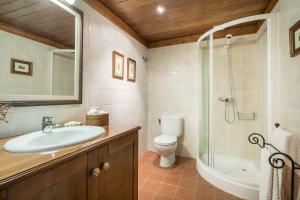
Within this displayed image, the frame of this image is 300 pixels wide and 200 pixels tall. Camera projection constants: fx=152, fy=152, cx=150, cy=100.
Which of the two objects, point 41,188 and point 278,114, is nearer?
point 41,188

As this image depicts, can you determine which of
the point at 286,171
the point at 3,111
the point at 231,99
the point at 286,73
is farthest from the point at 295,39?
the point at 3,111

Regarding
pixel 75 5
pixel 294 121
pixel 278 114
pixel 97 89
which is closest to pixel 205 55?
pixel 278 114

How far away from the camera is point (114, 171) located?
1.03 meters

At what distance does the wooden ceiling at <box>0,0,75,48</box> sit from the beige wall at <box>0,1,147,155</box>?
0.69 ft

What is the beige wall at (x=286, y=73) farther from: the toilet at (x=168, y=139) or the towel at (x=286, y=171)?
the toilet at (x=168, y=139)

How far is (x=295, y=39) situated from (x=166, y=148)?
178 cm

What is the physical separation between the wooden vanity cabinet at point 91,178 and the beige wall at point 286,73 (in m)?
1.40

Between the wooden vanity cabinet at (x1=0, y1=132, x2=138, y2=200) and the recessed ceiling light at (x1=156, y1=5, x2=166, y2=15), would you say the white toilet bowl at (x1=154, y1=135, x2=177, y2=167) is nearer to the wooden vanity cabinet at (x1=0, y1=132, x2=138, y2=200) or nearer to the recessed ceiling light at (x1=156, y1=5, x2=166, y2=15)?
the wooden vanity cabinet at (x1=0, y1=132, x2=138, y2=200)

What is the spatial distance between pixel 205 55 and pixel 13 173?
2462 millimetres

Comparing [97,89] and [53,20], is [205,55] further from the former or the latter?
[53,20]

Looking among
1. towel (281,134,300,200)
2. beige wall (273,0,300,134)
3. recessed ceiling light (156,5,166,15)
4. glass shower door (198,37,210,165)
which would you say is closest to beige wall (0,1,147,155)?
recessed ceiling light (156,5,166,15)

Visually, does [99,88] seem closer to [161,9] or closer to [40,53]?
[40,53]

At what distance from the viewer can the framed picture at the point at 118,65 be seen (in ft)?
6.75

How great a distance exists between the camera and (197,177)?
6.77ft
